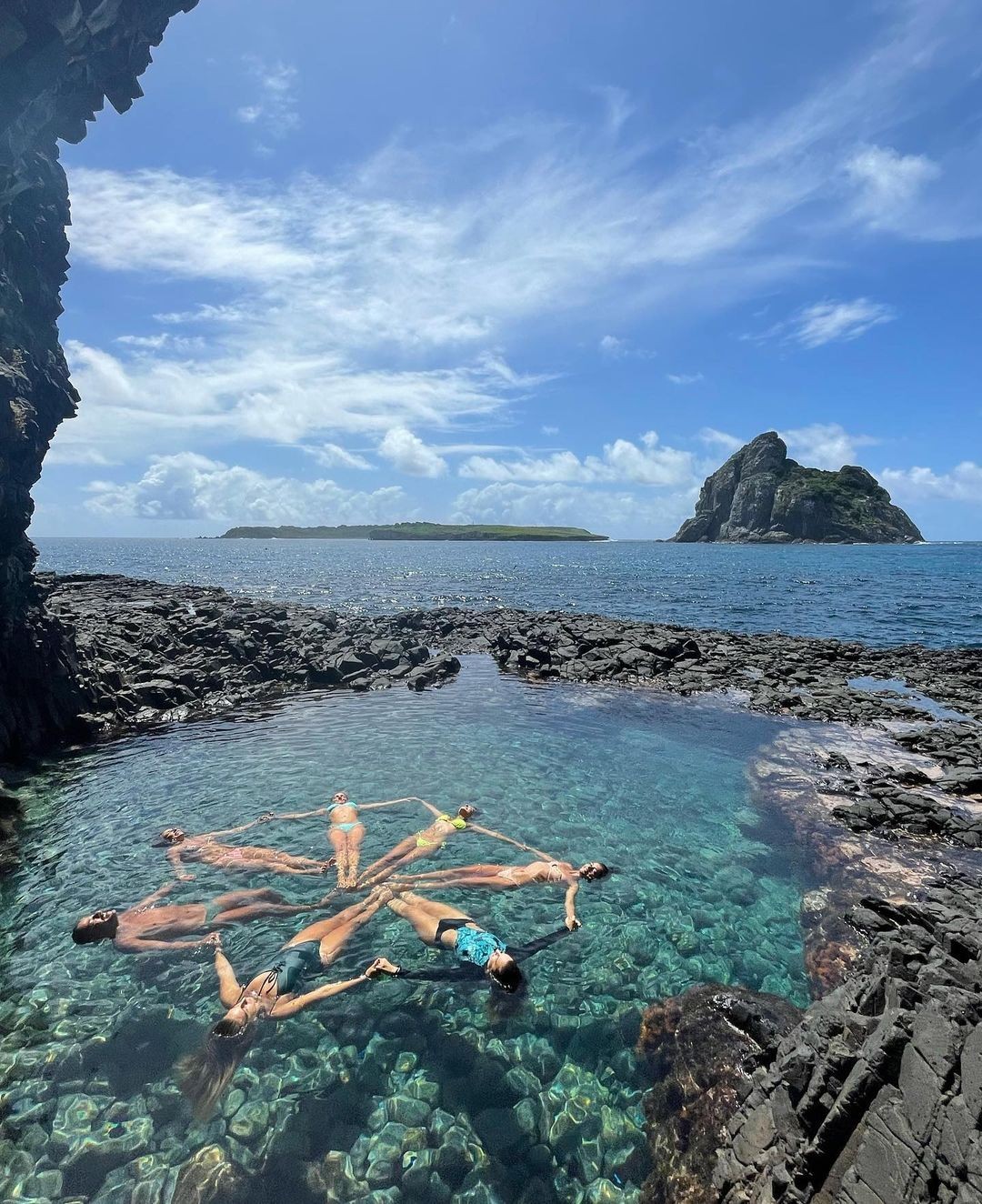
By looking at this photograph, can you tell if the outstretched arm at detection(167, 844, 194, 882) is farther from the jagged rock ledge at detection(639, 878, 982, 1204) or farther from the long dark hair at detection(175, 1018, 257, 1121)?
the jagged rock ledge at detection(639, 878, 982, 1204)

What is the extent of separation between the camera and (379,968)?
10289 mm

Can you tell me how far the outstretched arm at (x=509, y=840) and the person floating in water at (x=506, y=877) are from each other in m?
0.54

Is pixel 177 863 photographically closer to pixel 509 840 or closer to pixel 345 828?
pixel 345 828

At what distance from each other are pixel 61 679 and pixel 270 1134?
22.0 metres

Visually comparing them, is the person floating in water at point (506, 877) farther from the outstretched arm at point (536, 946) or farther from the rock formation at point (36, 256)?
the rock formation at point (36, 256)

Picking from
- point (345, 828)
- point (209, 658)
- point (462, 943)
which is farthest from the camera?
point (209, 658)

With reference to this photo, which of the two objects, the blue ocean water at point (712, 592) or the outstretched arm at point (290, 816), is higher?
the blue ocean water at point (712, 592)

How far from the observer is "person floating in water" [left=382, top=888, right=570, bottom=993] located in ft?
33.2

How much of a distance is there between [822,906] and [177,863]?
46.5 feet

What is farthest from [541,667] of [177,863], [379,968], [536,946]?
[379,968]

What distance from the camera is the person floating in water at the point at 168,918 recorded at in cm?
1117

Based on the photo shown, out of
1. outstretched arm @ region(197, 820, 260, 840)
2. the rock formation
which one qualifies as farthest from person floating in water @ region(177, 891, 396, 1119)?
the rock formation

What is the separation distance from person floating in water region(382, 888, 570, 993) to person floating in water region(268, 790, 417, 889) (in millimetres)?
1479

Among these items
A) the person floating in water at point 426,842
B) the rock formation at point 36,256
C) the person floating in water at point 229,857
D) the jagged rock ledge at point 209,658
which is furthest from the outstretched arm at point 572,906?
the jagged rock ledge at point 209,658
